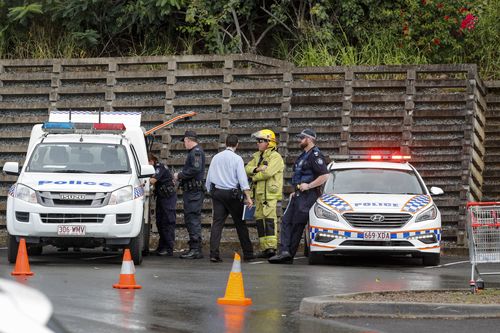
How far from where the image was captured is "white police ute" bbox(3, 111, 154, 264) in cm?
1491

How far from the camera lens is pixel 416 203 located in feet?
53.1

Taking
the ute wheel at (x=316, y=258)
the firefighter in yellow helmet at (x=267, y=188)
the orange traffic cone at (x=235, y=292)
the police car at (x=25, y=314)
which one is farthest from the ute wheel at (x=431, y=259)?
the police car at (x=25, y=314)

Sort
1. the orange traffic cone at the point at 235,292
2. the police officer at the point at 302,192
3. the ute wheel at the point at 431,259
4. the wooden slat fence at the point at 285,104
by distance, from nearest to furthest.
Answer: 1. the orange traffic cone at the point at 235,292
2. the ute wheel at the point at 431,259
3. the police officer at the point at 302,192
4. the wooden slat fence at the point at 285,104

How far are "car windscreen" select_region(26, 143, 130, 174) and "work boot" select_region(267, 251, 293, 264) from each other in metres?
2.35

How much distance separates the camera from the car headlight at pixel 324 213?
16.0 metres

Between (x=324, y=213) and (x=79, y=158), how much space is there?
3400 mm

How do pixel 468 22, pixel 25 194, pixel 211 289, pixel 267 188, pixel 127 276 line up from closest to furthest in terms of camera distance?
pixel 127 276
pixel 211 289
pixel 25 194
pixel 267 188
pixel 468 22

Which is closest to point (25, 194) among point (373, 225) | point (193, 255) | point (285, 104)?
point (193, 255)

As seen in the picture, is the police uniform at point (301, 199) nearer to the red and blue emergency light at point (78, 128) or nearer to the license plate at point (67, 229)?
the red and blue emergency light at point (78, 128)

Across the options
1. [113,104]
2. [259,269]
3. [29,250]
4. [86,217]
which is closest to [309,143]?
[259,269]

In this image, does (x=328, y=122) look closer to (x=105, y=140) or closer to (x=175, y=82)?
(x=175, y=82)

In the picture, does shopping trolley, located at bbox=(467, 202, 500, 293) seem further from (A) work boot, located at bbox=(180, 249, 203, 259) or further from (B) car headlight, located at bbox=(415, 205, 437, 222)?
(A) work boot, located at bbox=(180, 249, 203, 259)

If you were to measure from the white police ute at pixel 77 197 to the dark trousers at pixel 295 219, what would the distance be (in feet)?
6.76

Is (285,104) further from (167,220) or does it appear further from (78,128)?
(78,128)
